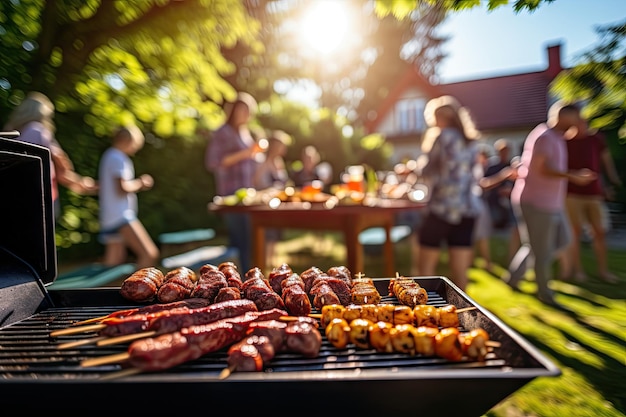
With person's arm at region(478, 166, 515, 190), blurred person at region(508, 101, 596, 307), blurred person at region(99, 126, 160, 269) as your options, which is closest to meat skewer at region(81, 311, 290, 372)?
blurred person at region(99, 126, 160, 269)

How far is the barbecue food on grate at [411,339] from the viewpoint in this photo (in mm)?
1608

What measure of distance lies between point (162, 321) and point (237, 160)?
4.48 meters

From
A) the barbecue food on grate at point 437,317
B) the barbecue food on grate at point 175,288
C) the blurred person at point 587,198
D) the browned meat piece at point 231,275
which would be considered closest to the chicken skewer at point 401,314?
the barbecue food on grate at point 437,317

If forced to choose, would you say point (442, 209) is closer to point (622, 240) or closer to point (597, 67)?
point (597, 67)

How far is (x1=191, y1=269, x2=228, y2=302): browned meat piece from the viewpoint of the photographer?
2.37 metres

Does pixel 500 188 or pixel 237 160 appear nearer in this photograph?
pixel 237 160

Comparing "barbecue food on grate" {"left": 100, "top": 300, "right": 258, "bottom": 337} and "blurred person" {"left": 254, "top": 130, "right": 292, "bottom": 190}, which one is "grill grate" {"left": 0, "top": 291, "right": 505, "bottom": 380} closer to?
"barbecue food on grate" {"left": 100, "top": 300, "right": 258, "bottom": 337}

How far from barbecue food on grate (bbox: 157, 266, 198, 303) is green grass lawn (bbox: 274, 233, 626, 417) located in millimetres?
2064

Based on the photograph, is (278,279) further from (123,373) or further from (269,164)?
(269,164)

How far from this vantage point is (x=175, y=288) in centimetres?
234

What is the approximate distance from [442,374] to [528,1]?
2.23 meters

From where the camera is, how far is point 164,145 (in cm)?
1080

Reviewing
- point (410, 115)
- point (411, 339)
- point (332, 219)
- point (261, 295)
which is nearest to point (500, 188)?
point (332, 219)

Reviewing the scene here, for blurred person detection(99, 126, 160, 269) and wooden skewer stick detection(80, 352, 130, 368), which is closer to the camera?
wooden skewer stick detection(80, 352, 130, 368)
